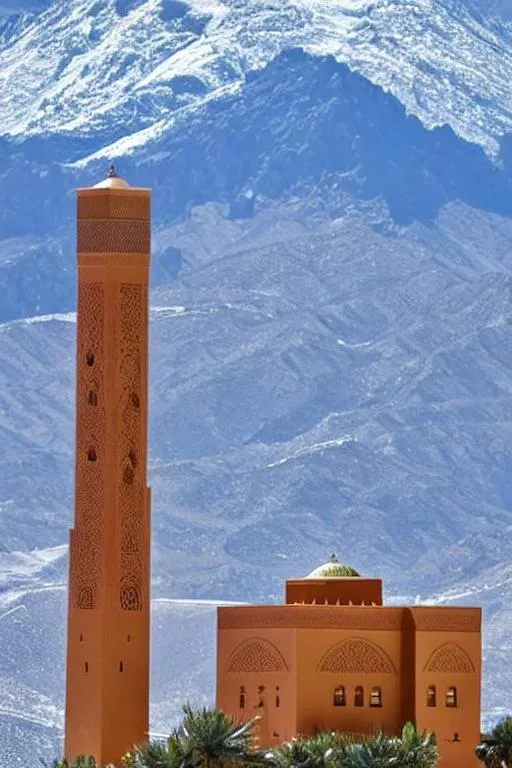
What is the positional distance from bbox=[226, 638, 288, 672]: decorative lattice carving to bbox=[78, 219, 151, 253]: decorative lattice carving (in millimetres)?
9635

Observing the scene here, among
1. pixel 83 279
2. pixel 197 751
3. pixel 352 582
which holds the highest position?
pixel 83 279

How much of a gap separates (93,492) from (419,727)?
30.6 feet

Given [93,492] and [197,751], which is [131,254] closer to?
[93,492]

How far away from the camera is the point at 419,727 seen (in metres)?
89.6

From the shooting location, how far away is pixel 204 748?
79.1 m

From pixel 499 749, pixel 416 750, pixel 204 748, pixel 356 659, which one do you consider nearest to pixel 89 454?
pixel 356 659

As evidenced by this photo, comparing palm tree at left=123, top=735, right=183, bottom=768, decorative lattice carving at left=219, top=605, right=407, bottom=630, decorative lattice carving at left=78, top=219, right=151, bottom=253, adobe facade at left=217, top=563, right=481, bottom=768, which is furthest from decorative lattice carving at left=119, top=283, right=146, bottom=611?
palm tree at left=123, top=735, right=183, bottom=768

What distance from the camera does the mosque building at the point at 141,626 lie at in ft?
293

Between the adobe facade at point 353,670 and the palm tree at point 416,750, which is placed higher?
the adobe facade at point 353,670

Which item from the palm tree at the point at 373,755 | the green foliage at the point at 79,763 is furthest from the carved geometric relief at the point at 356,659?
the green foliage at the point at 79,763

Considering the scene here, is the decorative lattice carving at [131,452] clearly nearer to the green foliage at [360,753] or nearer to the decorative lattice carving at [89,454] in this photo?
the decorative lattice carving at [89,454]

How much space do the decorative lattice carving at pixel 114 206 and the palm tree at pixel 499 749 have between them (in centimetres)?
1473

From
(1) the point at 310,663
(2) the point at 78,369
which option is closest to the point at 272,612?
(1) the point at 310,663

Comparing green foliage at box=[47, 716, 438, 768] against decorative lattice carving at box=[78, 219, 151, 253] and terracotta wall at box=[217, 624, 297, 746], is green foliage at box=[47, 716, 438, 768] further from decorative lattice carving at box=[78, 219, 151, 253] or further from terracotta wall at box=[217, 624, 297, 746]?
decorative lattice carving at box=[78, 219, 151, 253]
